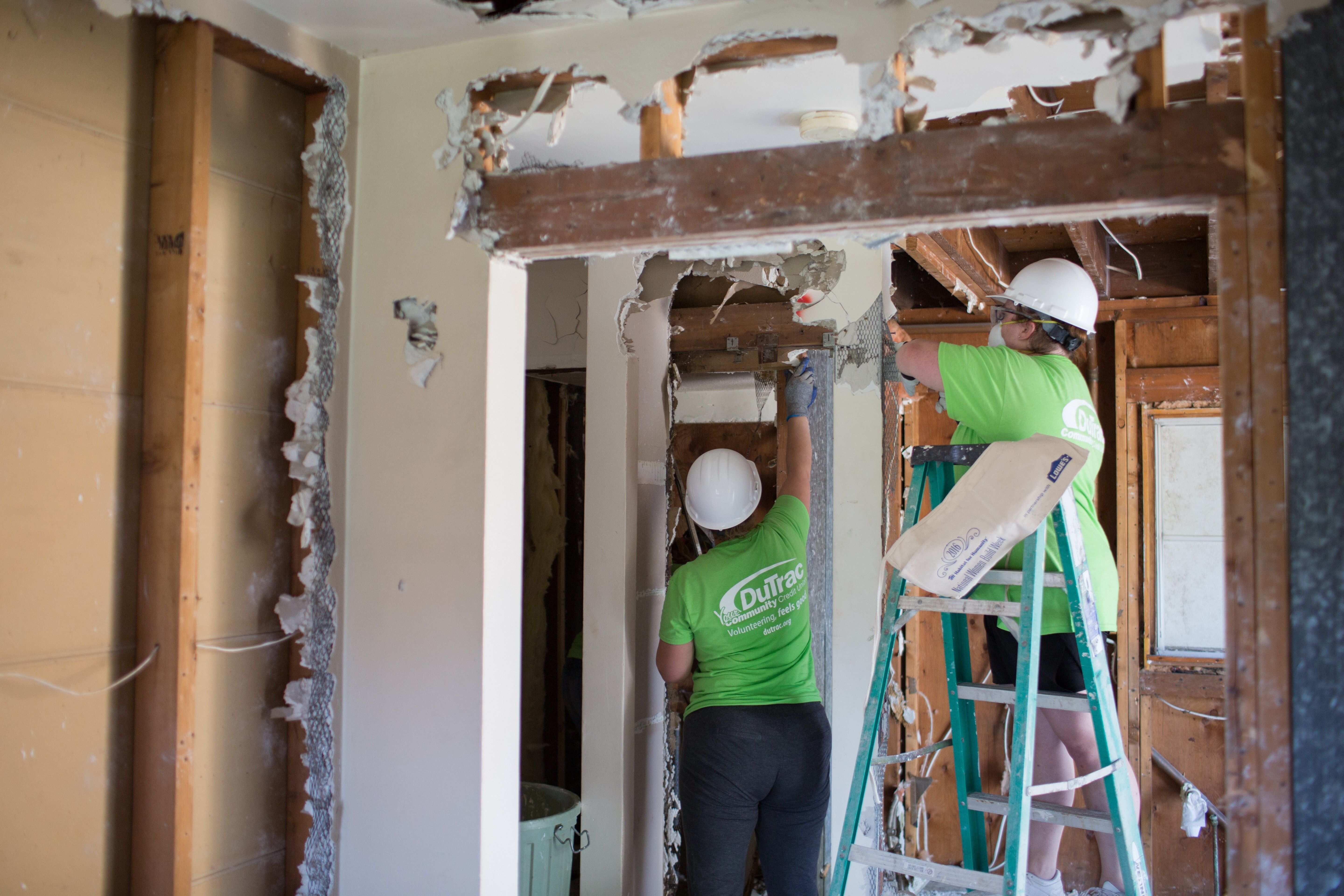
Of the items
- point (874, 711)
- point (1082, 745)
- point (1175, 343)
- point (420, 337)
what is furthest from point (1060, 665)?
point (1175, 343)

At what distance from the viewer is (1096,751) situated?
232 centimetres

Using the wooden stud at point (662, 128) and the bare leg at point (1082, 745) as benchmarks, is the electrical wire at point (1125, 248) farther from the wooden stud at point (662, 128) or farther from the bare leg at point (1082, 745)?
the wooden stud at point (662, 128)

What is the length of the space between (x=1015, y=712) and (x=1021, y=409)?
74 centimetres

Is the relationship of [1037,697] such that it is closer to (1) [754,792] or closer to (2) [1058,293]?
(1) [754,792]

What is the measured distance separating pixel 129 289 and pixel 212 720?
0.86 m

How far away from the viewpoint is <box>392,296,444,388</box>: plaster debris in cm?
195

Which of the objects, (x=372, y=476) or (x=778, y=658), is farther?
(x=778, y=658)

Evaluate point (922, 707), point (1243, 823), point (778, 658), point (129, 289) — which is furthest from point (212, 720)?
point (922, 707)

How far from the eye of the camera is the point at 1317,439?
1.37 metres

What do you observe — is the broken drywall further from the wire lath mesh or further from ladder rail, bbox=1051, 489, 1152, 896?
ladder rail, bbox=1051, 489, 1152, 896

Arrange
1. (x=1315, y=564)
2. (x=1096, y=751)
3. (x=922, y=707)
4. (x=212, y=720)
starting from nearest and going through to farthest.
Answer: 1. (x=1315, y=564)
2. (x=212, y=720)
3. (x=1096, y=751)
4. (x=922, y=707)

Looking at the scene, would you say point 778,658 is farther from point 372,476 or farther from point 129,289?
point 129,289

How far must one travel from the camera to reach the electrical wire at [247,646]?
5.95ft

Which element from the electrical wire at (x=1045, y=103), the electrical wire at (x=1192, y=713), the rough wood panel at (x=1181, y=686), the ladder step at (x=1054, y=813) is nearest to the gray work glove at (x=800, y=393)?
the electrical wire at (x=1045, y=103)
